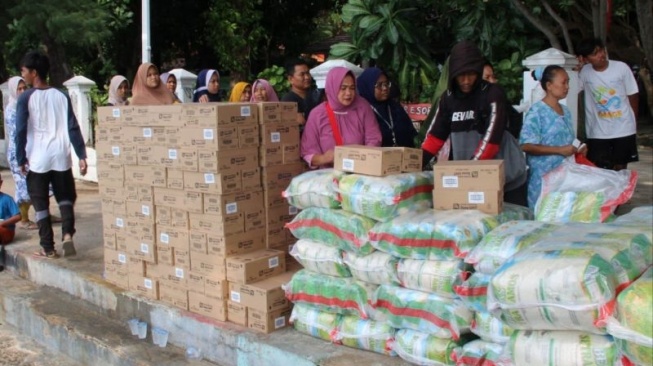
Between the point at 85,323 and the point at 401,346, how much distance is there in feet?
8.82

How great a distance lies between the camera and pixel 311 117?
14.7ft

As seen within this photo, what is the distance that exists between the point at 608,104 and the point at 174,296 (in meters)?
3.50

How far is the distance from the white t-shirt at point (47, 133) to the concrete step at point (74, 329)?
1067mm

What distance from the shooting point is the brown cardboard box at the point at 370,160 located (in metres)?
3.60

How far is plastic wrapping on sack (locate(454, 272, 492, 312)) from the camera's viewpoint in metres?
3.06

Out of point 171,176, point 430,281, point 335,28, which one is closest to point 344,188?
point 430,281

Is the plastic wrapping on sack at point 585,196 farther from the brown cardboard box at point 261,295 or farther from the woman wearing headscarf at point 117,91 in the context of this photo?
the woman wearing headscarf at point 117,91

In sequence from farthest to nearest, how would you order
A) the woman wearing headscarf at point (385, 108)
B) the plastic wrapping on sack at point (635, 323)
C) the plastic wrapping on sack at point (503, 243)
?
the woman wearing headscarf at point (385, 108) → the plastic wrapping on sack at point (503, 243) → the plastic wrapping on sack at point (635, 323)

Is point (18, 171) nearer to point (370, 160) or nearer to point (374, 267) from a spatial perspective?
point (370, 160)

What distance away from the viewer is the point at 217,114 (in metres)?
4.07

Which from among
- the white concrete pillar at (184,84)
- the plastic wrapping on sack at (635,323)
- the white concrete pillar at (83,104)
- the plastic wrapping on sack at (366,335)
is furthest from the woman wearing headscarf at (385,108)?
the white concrete pillar at (83,104)

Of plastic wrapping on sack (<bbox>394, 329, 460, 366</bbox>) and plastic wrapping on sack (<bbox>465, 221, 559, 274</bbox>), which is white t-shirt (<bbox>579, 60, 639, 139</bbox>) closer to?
plastic wrapping on sack (<bbox>465, 221, 559, 274</bbox>)

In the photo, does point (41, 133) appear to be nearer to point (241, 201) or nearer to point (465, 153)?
point (241, 201)

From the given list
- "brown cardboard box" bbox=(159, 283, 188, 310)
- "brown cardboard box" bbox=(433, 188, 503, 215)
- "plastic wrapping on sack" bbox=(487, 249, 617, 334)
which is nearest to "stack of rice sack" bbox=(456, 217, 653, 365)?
"plastic wrapping on sack" bbox=(487, 249, 617, 334)
